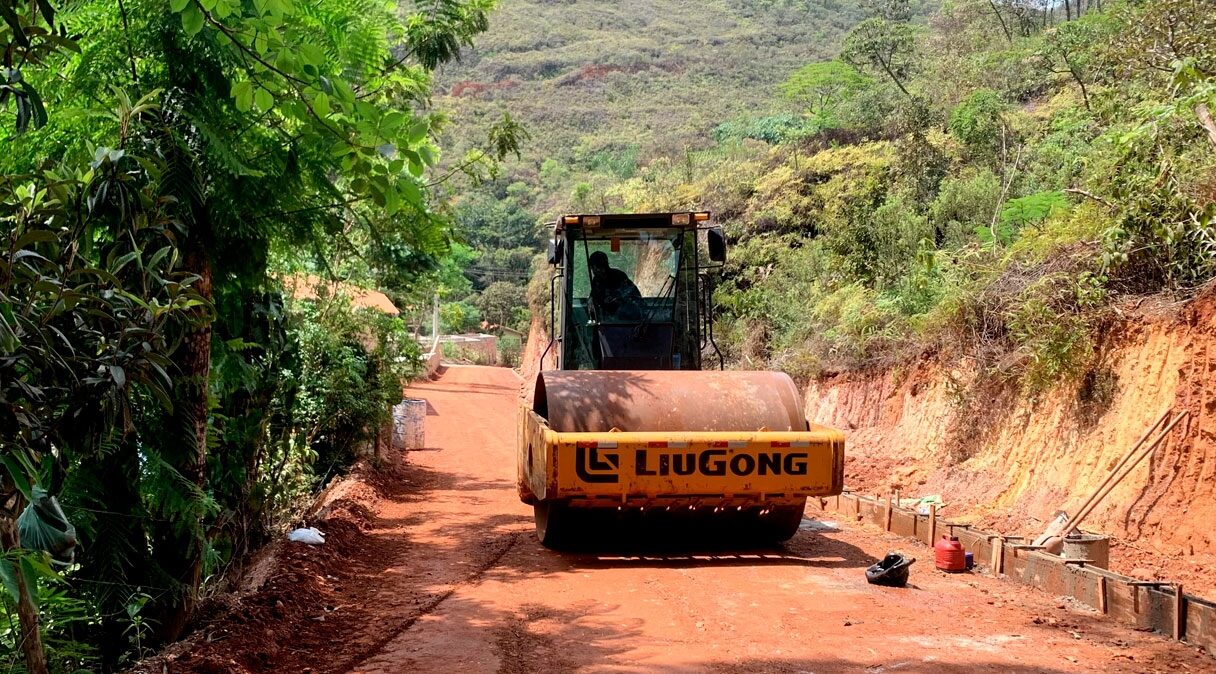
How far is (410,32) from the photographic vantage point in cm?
1472

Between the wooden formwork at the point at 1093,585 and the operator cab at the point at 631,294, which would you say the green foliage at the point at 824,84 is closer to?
the operator cab at the point at 631,294

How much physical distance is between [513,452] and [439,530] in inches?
417

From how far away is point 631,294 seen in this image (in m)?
11.8

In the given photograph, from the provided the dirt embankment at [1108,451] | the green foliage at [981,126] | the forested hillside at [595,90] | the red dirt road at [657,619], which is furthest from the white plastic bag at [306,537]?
the forested hillside at [595,90]

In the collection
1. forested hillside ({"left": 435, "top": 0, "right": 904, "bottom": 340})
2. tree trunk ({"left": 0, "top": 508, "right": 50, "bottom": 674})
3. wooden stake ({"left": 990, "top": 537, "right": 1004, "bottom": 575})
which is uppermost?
forested hillside ({"left": 435, "top": 0, "right": 904, "bottom": 340})

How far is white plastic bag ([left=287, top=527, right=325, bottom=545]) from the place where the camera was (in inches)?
408

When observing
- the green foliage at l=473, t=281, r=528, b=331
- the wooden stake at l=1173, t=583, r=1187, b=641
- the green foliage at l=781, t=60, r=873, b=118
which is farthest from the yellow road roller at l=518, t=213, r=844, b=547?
the green foliage at l=473, t=281, r=528, b=331

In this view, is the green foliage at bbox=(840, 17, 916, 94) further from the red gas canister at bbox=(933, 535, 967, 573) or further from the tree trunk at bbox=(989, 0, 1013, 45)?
the red gas canister at bbox=(933, 535, 967, 573)

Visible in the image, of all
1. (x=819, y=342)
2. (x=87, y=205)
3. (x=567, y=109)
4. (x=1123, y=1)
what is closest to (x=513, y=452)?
(x=819, y=342)

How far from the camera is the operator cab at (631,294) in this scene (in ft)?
38.0

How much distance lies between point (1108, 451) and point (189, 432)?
8995 millimetres

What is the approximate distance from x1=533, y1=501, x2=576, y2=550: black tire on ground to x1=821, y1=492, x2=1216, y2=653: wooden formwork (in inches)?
143

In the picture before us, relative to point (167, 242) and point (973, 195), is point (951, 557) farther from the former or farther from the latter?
point (973, 195)

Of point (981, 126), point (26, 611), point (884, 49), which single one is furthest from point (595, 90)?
point (26, 611)
